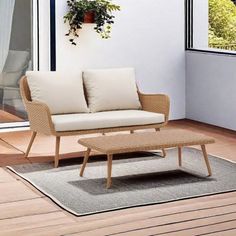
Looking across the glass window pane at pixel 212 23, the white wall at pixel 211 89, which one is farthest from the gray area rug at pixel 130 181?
the glass window pane at pixel 212 23

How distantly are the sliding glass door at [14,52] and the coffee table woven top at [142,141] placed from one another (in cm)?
236

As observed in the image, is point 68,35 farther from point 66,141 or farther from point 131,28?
point 66,141

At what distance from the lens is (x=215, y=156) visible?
582 centimetres

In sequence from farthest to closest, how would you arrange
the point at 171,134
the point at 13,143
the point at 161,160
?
the point at 13,143
the point at 161,160
the point at 171,134

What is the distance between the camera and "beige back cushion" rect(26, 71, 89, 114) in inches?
227

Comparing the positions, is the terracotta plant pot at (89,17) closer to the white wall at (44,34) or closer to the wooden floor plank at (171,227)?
the white wall at (44,34)

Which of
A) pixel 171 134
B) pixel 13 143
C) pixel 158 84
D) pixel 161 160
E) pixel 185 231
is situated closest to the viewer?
pixel 185 231

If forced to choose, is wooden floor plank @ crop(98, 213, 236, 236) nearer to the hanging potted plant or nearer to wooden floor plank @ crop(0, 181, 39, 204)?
wooden floor plank @ crop(0, 181, 39, 204)

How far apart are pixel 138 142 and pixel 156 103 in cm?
115

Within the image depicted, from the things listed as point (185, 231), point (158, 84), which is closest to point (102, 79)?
point (158, 84)

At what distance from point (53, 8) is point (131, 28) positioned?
0.97 meters

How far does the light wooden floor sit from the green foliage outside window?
3147 mm

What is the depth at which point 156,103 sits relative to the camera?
6012 mm

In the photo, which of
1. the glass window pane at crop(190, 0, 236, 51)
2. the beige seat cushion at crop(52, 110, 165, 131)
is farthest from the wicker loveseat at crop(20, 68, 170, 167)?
the glass window pane at crop(190, 0, 236, 51)
